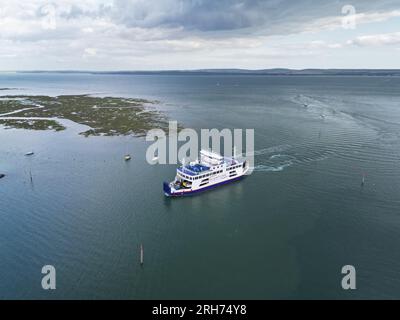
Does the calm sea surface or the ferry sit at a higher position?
the ferry

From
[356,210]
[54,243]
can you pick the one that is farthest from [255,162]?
[54,243]

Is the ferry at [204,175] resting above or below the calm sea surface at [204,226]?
above

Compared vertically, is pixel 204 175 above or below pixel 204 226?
above

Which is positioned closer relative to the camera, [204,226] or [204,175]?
[204,226]

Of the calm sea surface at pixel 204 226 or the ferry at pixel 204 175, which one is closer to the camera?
the calm sea surface at pixel 204 226

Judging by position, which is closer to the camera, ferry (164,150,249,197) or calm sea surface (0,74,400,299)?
calm sea surface (0,74,400,299)
